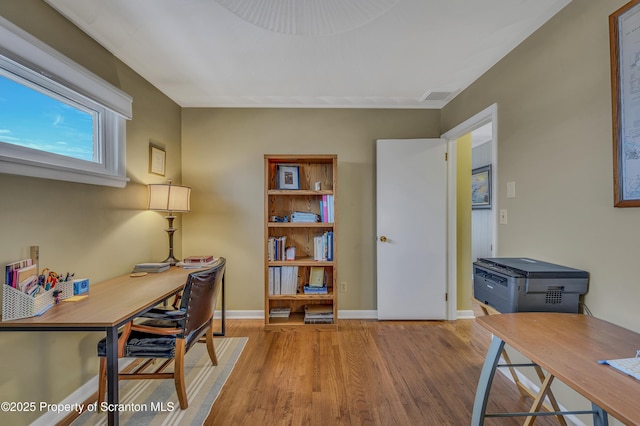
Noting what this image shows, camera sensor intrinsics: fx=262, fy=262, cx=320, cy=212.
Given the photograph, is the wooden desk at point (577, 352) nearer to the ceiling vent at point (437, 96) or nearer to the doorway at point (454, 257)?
the doorway at point (454, 257)

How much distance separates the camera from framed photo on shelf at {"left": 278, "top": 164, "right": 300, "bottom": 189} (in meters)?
2.85

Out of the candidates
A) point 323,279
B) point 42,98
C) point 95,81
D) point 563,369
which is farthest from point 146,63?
point 563,369

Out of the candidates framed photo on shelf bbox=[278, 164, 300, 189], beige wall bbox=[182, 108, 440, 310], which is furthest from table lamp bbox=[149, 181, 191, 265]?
framed photo on shelf bbox=[278, 164, 300, 189]

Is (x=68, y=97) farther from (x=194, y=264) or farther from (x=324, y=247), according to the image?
(x=324, y=247)

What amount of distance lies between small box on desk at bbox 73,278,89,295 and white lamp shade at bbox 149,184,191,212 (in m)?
0.79

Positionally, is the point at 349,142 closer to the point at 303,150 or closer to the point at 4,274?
the point at 303,150

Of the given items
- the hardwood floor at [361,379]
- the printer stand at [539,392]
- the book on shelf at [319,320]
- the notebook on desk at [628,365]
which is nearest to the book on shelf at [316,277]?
the book on shelf at [319,320]

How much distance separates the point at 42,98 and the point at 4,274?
102 cm

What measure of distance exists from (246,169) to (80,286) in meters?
1.81

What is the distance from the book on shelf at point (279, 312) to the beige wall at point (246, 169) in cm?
20

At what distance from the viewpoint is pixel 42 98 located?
5.13 feet

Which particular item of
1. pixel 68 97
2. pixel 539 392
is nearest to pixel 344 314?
pixel 539 392

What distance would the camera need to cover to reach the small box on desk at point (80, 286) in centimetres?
154

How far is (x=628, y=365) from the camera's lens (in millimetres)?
833
